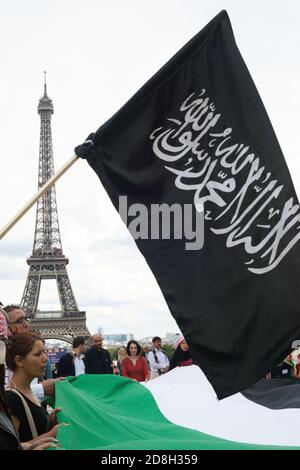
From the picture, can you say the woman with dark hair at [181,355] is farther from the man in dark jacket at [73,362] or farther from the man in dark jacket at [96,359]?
the man in dark jacket at [73,362]

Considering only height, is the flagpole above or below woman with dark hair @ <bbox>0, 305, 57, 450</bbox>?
above

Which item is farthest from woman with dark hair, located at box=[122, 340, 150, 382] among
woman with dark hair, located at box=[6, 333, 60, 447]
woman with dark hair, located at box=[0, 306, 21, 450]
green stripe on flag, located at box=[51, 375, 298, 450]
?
woman with dark hair, located at box=[0, 306, 21, 450]

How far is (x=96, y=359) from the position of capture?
12.5 meters

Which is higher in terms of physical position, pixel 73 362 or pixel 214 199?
pixel 214 199

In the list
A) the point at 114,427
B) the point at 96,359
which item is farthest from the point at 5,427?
the point at 96,359

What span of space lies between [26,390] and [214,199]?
1914 millimetres

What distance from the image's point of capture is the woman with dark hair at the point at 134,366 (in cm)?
1302

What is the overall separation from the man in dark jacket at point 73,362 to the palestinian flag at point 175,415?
275 centimetres

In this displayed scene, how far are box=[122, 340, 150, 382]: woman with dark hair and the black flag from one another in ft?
24.5

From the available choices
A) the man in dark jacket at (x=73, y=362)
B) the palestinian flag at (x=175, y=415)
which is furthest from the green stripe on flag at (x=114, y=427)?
the man in dark jacket at (x=73, y=362)

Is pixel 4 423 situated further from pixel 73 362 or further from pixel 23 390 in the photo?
pixel 73 362

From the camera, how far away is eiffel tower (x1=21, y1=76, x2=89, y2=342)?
6875 cm

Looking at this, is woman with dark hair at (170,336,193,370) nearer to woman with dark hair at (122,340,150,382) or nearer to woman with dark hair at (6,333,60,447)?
woman with dark hair at (122,340,150,382)

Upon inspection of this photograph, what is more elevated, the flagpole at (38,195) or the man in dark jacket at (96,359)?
the flagpole at (38,195)
